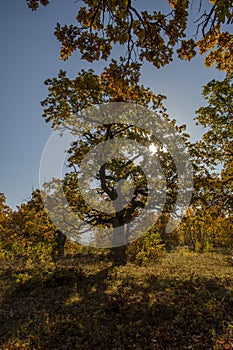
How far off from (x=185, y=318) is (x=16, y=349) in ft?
17.7

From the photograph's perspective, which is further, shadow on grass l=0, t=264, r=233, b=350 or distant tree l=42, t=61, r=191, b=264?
distant tree l=42, t=61, r=191, b=264

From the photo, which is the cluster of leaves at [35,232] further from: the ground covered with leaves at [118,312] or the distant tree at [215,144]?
the distant tree at [215,144]

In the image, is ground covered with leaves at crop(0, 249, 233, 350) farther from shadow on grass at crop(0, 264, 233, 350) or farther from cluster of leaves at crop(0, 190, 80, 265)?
cluster of leaves at crop(0, 190, 80, 265)

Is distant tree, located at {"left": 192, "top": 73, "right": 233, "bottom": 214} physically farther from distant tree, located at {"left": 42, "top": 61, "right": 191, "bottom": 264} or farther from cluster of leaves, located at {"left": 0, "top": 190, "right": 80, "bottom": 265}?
cluster of leaves, located at {"left": 0, "top": 190, "right": 80, "bottom": 265}

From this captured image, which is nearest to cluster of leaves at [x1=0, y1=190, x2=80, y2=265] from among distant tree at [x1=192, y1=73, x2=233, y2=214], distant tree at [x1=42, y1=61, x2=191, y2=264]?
distant tree at [x1=42, y1=61, x2=191, y2=264]

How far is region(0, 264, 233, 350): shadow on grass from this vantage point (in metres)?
7.21

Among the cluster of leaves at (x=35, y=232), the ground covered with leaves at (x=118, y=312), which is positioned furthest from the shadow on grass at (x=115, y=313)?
the cluster of leaves at (x=35, y=232)

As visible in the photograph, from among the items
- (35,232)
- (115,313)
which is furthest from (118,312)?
(35,232)

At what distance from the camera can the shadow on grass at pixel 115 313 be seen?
7215 millimetres

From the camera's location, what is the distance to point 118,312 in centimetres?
894

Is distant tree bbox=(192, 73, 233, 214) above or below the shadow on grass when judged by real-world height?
above

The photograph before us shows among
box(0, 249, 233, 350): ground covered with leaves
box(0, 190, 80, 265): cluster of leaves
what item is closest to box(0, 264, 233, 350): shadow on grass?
box(0, 249, 233, 350): ground covered with leaves

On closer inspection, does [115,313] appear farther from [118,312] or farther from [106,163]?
[106,163]

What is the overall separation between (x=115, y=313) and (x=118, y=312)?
0.12 meters
